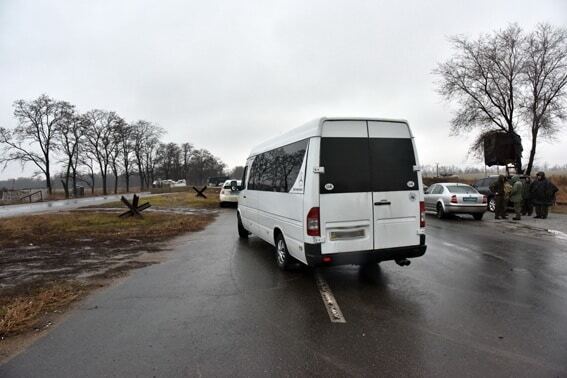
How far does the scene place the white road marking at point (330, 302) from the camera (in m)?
4.16

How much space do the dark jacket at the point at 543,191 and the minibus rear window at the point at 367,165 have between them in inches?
458

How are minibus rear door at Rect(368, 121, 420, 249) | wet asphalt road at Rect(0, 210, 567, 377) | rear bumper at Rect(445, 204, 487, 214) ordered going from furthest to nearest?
rear bumper at Rect(445, 204, 487, 214) < minibus rear door at Rect(368, 121, 420, 249) < wet asphalt road at Rect(0, 210, 567, 377)

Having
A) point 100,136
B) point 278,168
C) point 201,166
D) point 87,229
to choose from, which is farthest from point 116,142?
point 278,168

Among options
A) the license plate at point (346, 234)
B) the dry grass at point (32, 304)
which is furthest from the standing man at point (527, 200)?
the dry grass at point (32, 304)

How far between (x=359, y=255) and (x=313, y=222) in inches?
34.9

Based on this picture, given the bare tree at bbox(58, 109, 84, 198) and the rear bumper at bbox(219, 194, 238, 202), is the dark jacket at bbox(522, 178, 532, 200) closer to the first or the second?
the rear bumper at bbox(219, 194, 238, 202)

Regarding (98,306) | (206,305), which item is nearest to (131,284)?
(98,306)

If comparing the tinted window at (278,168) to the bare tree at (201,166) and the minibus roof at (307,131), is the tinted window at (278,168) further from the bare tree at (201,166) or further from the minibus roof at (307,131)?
the bare tree at (201,166)

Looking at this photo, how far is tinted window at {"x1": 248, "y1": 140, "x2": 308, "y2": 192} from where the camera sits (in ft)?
18.3

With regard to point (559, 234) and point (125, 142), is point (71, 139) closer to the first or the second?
point (125, 142)

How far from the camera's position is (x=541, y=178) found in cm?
1372

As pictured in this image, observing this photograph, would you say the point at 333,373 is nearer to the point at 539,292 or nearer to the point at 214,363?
the point at 214,363

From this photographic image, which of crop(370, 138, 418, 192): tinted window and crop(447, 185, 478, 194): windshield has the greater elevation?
crop(370, 138, 418, 192): tinted window

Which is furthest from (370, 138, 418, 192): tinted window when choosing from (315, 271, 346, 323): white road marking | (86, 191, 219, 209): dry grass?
(86, 191, 219, 209): dry grass
